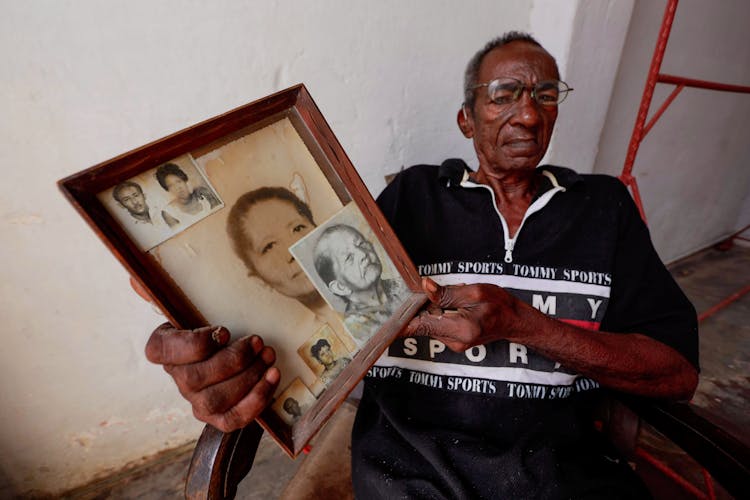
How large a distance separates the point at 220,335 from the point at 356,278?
0.25 m

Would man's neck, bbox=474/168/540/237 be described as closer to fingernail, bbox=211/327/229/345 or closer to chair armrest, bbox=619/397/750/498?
chair armrest, bbox=619/397/750/498

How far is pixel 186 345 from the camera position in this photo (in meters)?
0.51

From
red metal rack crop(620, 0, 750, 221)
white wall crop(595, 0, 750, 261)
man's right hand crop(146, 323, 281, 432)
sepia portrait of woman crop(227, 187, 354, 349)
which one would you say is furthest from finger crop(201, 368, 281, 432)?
white wall crop(595, 0, 750, 261)

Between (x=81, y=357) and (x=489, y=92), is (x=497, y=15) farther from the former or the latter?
(x=81, y=357)

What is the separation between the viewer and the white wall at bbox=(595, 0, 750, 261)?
1.80 metres

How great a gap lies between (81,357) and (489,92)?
152cm

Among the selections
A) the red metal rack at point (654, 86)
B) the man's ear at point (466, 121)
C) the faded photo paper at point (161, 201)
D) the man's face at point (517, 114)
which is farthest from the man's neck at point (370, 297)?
the red metal rack at point (654, 86)

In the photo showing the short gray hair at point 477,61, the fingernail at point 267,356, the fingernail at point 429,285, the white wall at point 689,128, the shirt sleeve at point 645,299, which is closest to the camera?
the fingernail at point 267,356

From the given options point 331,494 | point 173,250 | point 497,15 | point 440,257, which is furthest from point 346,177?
point 497,15

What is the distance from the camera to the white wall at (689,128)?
1.80 m

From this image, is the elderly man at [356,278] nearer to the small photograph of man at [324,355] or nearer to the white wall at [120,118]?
the small photograph of man at [324,355]

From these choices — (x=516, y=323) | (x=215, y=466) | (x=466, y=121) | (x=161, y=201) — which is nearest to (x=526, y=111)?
(x=466, y=121)

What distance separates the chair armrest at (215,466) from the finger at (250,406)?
0.32 feet

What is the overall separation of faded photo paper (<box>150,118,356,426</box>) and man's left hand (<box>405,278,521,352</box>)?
0.16 meters
